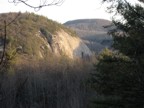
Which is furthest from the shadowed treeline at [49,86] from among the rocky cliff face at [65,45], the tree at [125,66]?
the rocky cliff face at [65,45]

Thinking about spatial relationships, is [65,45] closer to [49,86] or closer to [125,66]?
[49,86]

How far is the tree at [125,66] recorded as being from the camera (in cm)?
927

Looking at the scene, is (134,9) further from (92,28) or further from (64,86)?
(92,28)

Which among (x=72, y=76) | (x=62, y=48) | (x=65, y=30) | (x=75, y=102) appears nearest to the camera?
(x=75, y=102)

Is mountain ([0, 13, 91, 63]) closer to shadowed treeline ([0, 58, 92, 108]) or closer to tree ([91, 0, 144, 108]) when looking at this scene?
shadowed treeline ([0, 58, 92, 108])

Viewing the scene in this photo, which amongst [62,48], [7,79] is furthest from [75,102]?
[62,48]

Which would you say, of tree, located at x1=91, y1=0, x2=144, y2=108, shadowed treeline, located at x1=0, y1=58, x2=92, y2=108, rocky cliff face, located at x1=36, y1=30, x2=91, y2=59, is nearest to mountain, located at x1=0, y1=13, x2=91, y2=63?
rocky cliff face, located at x1=36, y1=30, x2=91, y2=59

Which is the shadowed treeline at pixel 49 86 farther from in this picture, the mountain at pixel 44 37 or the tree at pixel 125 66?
the mountain at pixel 44 37

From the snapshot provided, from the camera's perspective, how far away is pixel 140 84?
909 centimetres

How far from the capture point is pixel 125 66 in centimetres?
976

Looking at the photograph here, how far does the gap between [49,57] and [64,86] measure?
7946mm

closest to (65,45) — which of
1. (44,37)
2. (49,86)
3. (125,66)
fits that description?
(44,37)

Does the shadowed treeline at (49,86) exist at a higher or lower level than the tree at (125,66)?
lower

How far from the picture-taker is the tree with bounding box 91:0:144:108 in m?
9.27
